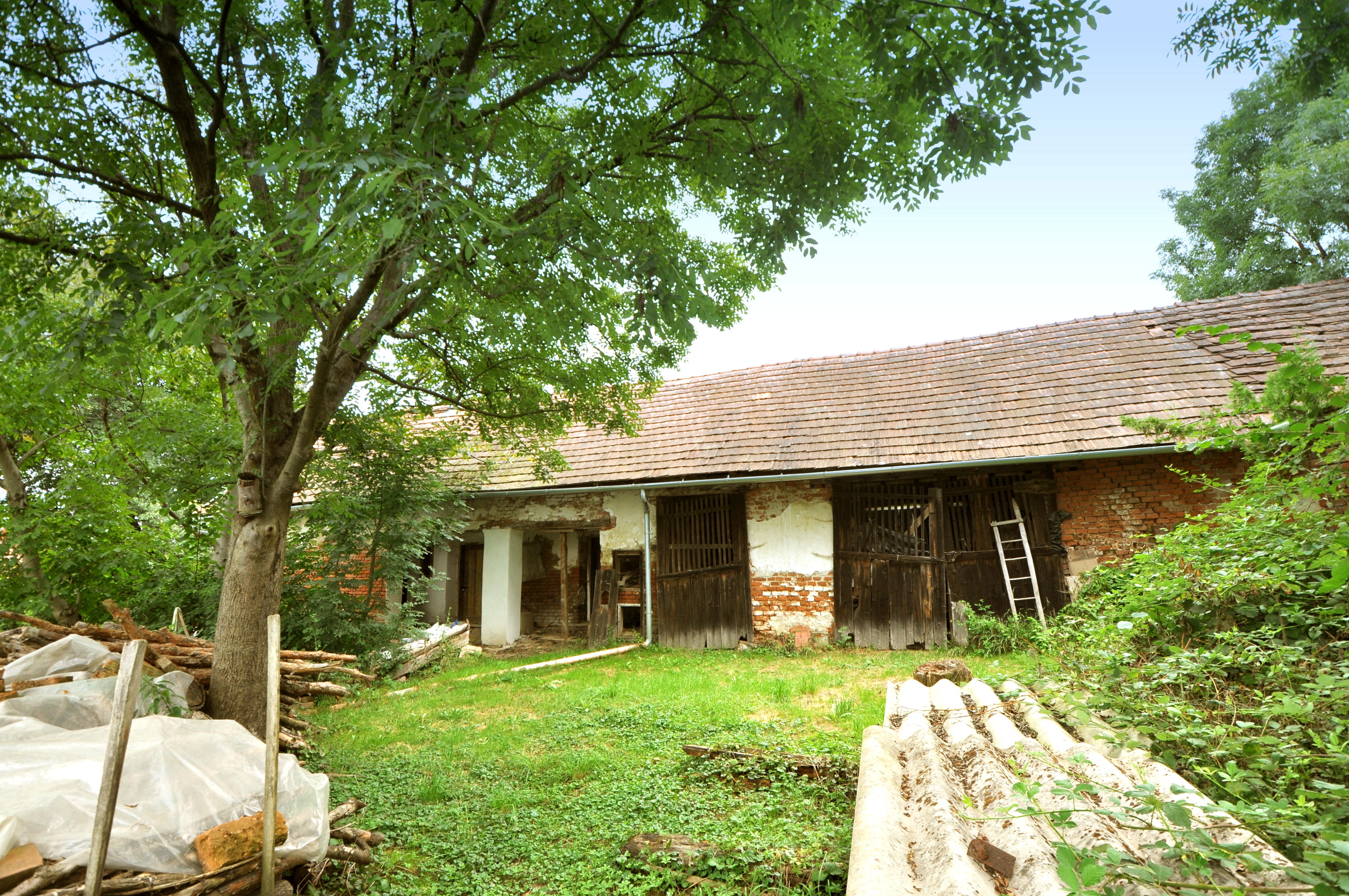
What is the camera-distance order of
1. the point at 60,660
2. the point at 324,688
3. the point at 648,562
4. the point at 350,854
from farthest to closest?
the point at 648,562
the point at 324,688
the point at 60,660
the point at 350,854

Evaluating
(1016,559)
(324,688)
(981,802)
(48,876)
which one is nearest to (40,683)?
(324,688)

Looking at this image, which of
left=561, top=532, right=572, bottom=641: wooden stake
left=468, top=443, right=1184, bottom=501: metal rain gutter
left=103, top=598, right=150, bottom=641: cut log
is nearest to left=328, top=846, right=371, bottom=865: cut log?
left=103, top=598, right=150, bottom=641: cut log

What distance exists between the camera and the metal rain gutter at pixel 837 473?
8570mm

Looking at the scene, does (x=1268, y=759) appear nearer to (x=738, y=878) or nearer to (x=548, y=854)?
(x=738, y=878)

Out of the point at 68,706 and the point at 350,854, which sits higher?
the point at 68,706

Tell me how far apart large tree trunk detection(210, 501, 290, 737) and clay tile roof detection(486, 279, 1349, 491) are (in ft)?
21.8

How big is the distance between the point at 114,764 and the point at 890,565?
9.09 m

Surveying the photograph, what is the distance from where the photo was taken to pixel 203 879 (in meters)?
2.79

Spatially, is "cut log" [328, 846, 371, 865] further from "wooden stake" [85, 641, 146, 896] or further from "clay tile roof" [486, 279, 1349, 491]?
"clay tile roof" [486, 279, 1349, 491]

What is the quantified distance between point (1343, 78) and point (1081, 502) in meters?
11.2

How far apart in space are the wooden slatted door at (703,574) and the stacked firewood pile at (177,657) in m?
5.59

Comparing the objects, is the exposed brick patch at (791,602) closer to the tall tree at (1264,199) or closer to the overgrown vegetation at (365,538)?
the overgrown vegetation at (365,538)

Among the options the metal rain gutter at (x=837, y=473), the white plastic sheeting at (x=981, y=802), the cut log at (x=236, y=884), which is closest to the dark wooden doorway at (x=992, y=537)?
the metal rain gutter at (x=837, y=473)

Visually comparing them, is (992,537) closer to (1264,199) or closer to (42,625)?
(42,625)
